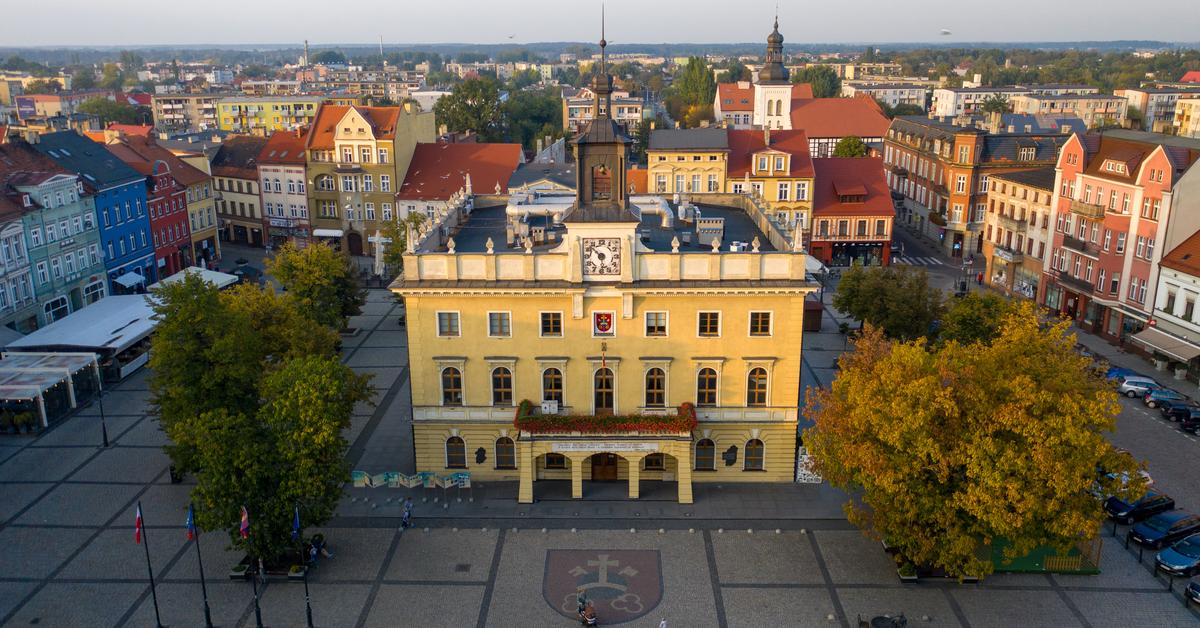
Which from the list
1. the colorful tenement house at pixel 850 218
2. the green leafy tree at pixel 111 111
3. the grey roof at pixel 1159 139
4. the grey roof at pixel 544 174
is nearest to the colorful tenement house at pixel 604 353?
the grey roof at pixel 1159 139

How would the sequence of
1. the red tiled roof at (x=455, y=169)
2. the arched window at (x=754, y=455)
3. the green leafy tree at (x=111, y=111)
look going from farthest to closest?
the green leafy tree at (x=111, y=111) < the red tiled roof at (x=455, y=169) < the arched window at (x=754, y=455)

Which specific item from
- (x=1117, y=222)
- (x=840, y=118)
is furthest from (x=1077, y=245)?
(x=840, y=118)

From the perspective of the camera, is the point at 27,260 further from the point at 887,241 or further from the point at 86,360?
the point at 887,241

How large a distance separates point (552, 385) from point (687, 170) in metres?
48.7

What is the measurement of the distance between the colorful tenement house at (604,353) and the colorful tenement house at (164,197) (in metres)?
48.6

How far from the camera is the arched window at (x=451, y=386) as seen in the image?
42.4 m

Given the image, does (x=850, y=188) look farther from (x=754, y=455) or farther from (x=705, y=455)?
(x=705, y=455)

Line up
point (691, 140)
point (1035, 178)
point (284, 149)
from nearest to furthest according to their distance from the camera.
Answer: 1. point (1035, 178)
2. point (691, 140)
3. point (284, 149)

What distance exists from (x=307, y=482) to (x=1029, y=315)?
29729mm

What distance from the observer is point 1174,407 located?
51.2 meters

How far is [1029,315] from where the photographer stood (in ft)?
117

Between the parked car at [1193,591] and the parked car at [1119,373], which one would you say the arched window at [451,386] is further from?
the parked car at [1119,373]

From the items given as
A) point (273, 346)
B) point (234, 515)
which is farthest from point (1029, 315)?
point (273, 346)

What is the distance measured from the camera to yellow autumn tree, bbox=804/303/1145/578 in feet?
103
